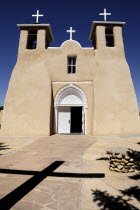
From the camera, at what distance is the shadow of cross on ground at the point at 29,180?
322 cm

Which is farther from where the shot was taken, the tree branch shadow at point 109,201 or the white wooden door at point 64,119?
the white wooden door at point 64,119

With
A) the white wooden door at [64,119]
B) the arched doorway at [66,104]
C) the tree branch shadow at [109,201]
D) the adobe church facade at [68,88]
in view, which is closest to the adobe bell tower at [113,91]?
the adobe church facade at [68,88]

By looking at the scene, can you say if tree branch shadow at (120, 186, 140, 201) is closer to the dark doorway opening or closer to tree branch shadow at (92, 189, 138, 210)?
tree branch shadow at (92, 189, 138, 210)

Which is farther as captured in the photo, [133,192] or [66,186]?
[66,186]

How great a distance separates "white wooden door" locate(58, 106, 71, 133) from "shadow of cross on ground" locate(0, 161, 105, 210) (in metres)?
9.36

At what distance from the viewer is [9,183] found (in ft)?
13.5

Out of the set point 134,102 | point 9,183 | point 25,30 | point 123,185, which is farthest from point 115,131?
point 25,30

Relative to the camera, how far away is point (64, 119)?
1555cm

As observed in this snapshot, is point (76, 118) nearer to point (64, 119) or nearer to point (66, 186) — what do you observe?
point (64, 119)

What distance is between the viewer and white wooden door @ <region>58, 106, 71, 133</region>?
15.4 metres

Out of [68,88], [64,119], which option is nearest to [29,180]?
[64,119]

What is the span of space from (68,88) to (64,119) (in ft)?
9.91

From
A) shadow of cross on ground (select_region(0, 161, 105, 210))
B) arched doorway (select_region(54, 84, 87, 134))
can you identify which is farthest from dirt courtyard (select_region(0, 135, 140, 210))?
arched doorway (select_region(54, 84, 87, 134))

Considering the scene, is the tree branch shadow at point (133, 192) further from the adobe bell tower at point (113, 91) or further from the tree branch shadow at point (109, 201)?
the adobe bell tower at point (113, 91)
